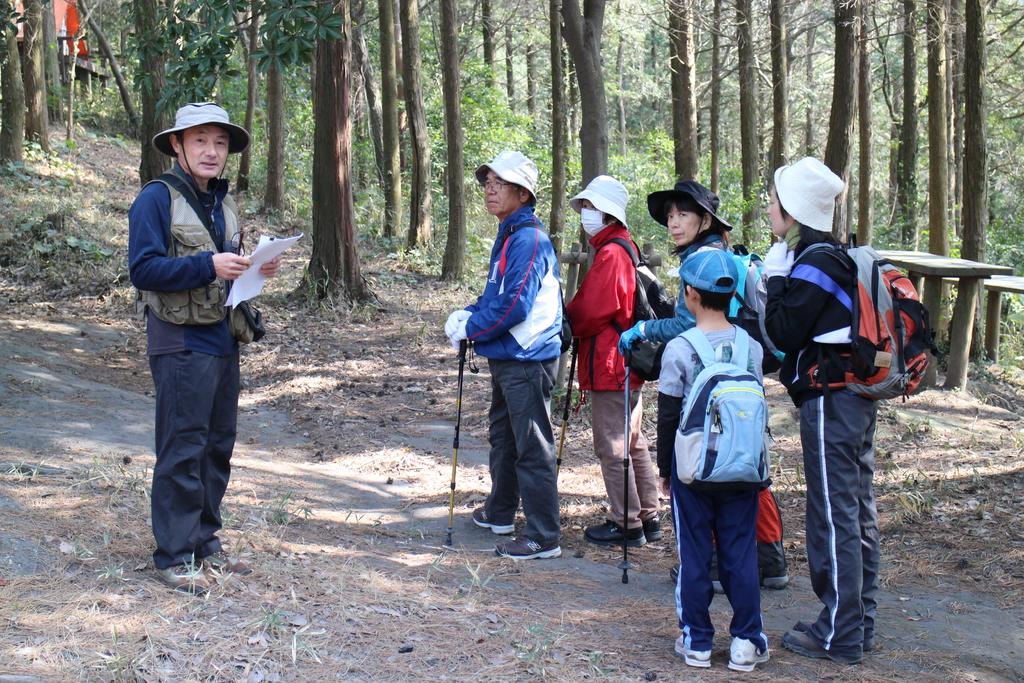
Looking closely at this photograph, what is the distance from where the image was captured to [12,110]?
60.7ft

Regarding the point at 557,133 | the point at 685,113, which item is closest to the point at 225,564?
the point at 557,133

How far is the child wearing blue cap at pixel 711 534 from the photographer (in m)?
4.30

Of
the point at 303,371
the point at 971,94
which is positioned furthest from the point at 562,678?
the point at 971,94

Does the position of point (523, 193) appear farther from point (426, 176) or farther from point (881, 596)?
point (426, 176)

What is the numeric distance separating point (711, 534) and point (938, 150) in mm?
11952

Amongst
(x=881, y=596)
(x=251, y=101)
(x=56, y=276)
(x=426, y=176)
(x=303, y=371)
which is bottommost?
(x=881, y=596)

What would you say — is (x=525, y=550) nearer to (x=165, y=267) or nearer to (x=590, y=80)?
(x=165, y=267)

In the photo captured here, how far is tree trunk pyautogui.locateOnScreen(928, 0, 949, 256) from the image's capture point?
44.0 feet

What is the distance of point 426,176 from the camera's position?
17.0 m

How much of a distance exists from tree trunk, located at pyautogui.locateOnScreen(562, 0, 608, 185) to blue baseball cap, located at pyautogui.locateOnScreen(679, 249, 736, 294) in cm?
537

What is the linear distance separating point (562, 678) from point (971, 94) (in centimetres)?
1015

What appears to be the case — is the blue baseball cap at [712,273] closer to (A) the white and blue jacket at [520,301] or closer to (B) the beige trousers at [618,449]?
(A) the white and blue jacket at [520,301]

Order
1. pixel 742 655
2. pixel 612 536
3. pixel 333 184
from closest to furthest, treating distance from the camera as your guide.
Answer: pixel 742 655 < pixel 612 536 < pixel 333 184

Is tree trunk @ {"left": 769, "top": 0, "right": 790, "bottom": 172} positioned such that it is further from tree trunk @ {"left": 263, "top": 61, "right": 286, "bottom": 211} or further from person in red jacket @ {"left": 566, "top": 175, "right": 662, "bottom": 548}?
person in red jacket @ {"left": 566, "top": 175, "right": 662, "bottom": 548}
